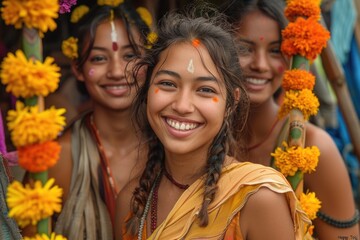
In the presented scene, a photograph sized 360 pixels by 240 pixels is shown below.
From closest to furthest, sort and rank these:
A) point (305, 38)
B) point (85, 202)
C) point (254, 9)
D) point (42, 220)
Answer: point (42, 220), point (305, 38), point (85, 202), point (254, 9)

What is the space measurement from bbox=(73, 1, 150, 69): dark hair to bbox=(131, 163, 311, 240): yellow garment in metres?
1.11

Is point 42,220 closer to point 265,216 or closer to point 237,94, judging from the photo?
point 265,216

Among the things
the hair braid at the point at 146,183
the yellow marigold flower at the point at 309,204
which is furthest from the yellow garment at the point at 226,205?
the yellow marigold flower at the point at 309,204

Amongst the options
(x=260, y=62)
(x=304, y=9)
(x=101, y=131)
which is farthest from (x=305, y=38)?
(x=101, y=131)

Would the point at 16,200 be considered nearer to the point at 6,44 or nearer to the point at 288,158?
the point at 288,158

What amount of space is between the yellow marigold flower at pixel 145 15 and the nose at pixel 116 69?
31cm

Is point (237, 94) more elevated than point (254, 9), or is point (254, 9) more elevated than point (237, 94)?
point (254, 9)

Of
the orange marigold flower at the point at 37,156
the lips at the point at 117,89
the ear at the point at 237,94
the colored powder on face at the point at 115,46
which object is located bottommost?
the lips at the point at 117,89

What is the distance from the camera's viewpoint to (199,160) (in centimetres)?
242

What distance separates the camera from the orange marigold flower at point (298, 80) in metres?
2.74

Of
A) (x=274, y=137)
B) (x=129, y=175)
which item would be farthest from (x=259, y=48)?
(x=129, y=175)

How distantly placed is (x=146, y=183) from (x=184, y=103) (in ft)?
1.43

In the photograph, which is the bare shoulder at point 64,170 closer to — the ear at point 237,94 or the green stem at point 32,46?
the ear at point 237,94

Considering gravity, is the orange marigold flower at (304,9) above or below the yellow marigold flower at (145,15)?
above
